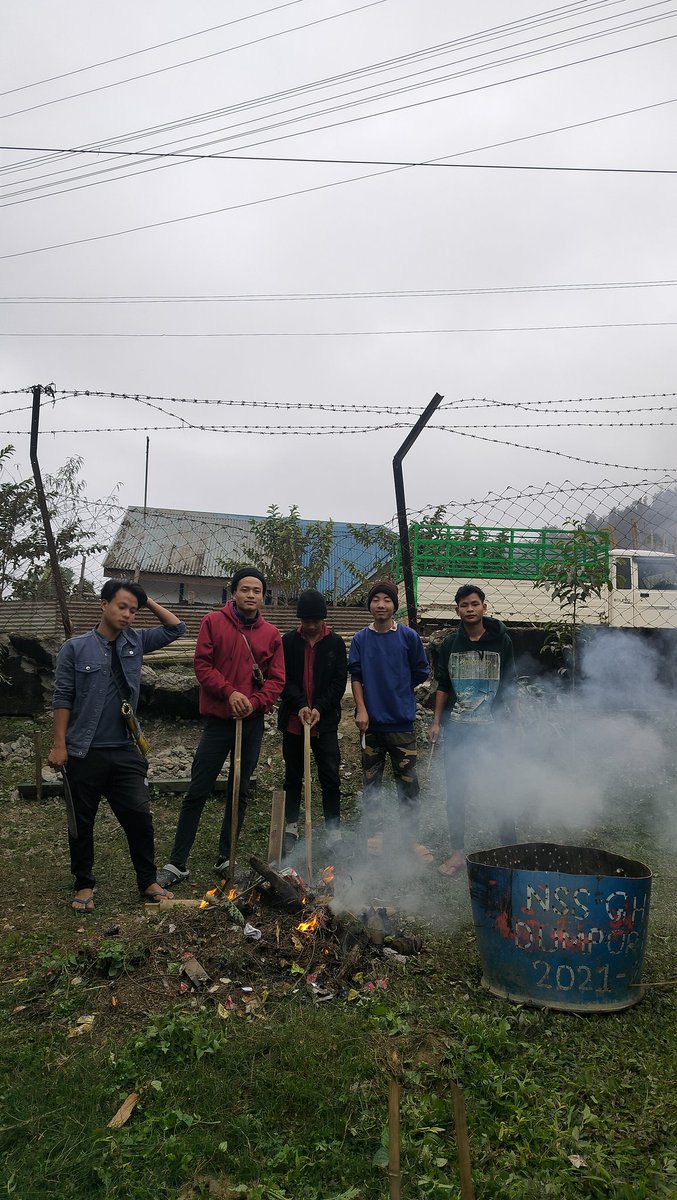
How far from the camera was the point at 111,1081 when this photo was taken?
118 inches

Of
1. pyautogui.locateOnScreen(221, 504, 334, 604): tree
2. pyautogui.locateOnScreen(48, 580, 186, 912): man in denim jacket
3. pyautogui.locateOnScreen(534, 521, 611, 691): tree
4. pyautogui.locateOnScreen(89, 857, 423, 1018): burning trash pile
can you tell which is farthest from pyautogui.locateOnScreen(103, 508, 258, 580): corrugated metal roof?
pyautogui.locateOnScreen(89, 857, 423, 1018): burning trash pile

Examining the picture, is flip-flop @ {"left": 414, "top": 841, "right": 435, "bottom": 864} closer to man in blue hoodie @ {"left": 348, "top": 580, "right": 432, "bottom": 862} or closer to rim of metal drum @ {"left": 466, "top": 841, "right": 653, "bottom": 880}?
man in blue hoodie @ {"left": 348, "top": 580, "right": 432, "bottom": 862}

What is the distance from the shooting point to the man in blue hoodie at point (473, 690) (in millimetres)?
5668

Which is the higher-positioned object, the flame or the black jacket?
the black jacket

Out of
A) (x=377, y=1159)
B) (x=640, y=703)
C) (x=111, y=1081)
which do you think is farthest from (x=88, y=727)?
(x=640, y=703)

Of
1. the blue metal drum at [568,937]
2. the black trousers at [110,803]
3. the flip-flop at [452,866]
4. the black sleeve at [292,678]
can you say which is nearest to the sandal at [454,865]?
the flip-flop at [452,866]

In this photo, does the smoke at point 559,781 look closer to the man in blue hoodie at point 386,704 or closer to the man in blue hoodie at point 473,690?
the man in blue hoodie at point 473,690

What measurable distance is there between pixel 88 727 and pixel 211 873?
4.70ft

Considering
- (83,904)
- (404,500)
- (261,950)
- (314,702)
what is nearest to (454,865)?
(314,702)

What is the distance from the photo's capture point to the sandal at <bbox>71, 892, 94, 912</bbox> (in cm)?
479

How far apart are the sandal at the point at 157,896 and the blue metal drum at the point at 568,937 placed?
2.12 meters

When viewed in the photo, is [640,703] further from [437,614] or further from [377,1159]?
[377,1159]

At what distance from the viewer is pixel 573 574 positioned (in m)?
8.33

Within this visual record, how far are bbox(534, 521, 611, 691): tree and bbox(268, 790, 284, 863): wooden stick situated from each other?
4.01m
